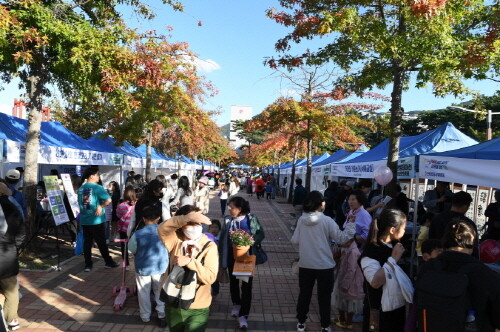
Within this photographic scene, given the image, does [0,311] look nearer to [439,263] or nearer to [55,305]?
[55,305]

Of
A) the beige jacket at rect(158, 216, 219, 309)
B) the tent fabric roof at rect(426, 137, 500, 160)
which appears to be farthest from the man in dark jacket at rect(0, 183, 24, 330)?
the tent fabric roof at rect(426, 137, 500, 160)

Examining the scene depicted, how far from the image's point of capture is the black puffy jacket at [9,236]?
12.0ft

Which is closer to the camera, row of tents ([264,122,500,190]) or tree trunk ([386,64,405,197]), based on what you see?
row of tents ([264,122,500,190])

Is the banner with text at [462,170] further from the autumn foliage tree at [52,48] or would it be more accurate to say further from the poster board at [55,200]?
the poster board at [55,200]

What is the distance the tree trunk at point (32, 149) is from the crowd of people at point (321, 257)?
0.45 m

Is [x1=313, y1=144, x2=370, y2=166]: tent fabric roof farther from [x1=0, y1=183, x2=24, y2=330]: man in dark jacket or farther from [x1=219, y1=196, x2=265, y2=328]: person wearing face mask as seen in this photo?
[x1=0, y1=183, x2=24, y2=330]: man in dark jacket

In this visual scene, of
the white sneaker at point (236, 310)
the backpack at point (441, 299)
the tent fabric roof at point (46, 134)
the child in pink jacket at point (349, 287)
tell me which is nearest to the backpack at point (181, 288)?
the backpack at point (441, 299)

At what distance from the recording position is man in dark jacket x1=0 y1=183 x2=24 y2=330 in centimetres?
369

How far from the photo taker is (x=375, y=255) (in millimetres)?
3207

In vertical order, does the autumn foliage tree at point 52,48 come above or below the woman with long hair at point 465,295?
above

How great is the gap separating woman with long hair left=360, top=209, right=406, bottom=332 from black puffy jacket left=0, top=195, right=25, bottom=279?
3217 mm

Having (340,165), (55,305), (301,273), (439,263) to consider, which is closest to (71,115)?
(340,165)

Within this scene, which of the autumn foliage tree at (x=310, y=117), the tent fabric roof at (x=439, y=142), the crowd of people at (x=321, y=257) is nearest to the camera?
the crowd of people at (x=321, y=257)

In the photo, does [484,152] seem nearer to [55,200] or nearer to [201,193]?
[55,200]
